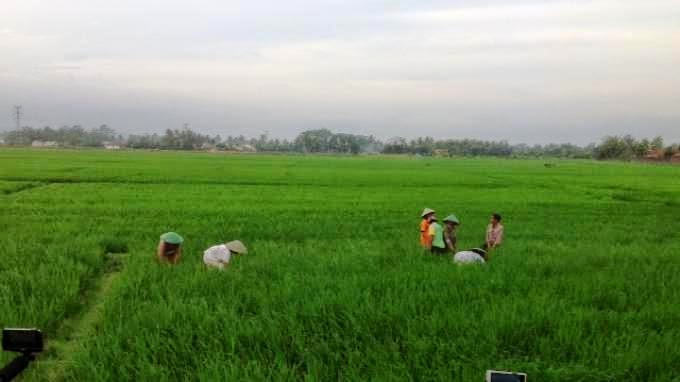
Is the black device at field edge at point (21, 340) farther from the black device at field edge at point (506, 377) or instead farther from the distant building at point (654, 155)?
the distant building at point (654, 155)

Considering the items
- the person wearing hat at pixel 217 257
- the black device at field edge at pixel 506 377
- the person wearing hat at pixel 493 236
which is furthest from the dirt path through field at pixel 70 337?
the person wearing hat at pixel 493 236

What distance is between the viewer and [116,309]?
14.0ft

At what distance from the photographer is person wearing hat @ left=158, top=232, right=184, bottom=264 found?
227 inches

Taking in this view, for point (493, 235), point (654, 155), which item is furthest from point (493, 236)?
point (654, 155)

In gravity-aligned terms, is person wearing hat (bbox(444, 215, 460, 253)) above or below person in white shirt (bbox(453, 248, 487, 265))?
above

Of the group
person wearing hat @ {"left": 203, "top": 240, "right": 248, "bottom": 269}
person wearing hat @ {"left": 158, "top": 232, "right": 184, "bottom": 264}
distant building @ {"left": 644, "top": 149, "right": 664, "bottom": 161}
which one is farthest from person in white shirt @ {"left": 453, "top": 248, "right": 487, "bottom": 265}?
distant building @ {"left": 644, "top": 149, "right": 664, "bottom": 161}

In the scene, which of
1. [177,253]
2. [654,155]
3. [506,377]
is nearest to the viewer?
[506,377]

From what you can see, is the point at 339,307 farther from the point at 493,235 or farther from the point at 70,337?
the point at 493,235

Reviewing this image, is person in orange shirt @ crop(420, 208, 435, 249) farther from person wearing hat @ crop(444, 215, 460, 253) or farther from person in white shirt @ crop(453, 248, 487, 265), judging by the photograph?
person in white shirt @ crop(453, 248, 487, 265)

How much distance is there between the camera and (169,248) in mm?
5895

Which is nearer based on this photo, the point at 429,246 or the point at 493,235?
the point at 429,246

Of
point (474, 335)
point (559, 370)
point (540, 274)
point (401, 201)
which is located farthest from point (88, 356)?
point (401, 201)

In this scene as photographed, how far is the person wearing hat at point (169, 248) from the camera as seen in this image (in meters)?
5.77

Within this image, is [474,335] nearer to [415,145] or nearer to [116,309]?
[116,309]
